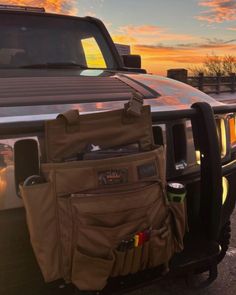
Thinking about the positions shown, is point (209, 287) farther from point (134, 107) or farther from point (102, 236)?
point (134, 107)

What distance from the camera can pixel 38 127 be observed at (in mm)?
1973

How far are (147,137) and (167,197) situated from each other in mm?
321

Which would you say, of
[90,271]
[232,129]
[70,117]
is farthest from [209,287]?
[70,117]

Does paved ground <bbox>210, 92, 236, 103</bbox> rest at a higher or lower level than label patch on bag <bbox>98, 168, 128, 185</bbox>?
lower

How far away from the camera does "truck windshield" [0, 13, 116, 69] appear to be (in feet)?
11.5

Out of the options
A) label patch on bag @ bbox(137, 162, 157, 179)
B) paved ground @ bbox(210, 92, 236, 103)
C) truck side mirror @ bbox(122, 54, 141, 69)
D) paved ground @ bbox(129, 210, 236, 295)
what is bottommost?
paved ground @ bbox(210, 92, 236, 103)

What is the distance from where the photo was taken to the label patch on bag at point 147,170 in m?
2.00

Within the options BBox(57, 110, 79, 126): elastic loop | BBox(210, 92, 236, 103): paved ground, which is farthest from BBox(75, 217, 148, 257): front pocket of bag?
BBox(210, 92, 236, 103): paved ground

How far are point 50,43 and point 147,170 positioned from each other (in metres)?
2.06

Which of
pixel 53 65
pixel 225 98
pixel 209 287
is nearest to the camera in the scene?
pixel 209 287

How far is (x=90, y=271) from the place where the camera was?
6.36ft

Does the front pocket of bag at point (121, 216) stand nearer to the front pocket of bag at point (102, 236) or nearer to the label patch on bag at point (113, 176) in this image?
the front pocket of bag at point (102, 236)

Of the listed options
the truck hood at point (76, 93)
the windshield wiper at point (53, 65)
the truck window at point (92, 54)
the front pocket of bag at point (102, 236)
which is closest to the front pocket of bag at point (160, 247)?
the front pocket of bag at point (102, 236)

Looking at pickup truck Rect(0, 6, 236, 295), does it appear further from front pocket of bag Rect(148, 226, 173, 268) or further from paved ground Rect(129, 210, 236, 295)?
paved ground Rect(129, 210, 236, 295)
